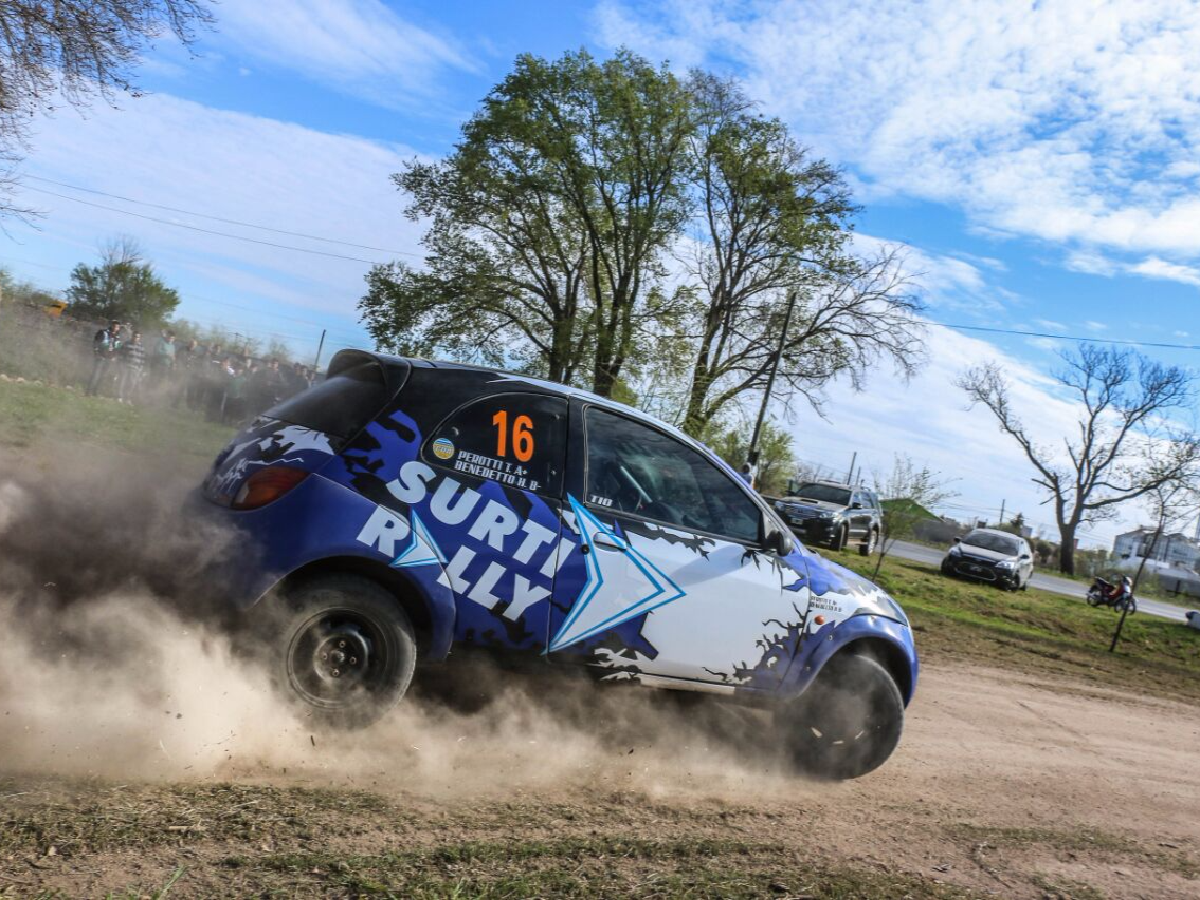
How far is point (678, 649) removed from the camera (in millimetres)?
4562

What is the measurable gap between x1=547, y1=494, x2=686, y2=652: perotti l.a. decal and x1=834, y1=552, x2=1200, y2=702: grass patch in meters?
7.10

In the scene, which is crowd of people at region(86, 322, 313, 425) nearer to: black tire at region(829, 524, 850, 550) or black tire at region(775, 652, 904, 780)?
black tire at region(829, 524, 850, 550)

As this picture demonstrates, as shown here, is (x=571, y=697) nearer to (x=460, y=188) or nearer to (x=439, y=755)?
(x=439, y=755)

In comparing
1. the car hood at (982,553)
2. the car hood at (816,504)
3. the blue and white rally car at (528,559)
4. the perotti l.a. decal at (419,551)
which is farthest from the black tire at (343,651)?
the car hood at (982,553)

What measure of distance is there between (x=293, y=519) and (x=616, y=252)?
28.6m

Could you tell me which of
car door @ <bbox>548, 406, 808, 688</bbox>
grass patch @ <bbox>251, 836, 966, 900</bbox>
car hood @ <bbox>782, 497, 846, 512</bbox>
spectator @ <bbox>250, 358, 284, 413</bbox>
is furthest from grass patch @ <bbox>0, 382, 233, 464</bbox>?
car hood @ <bbox>782, 497, 846, 512</bbox>

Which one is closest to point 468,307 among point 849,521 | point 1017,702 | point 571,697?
point 849,521

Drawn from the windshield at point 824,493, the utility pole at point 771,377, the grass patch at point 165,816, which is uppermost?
the utility pole at point 771,377

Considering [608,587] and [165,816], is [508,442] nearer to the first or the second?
[608,587]

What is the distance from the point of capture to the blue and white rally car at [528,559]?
3.92m

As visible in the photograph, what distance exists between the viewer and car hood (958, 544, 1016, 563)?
80.6ft

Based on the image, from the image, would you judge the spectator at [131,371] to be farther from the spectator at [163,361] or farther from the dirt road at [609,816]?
the dirt road at [609,816]

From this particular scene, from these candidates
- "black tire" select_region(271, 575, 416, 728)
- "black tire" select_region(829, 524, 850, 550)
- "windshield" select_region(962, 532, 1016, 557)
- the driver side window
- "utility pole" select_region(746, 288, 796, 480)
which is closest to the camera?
"black tire" select_region(271, 575, 416, 728)

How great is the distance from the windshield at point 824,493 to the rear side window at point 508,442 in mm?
21664
